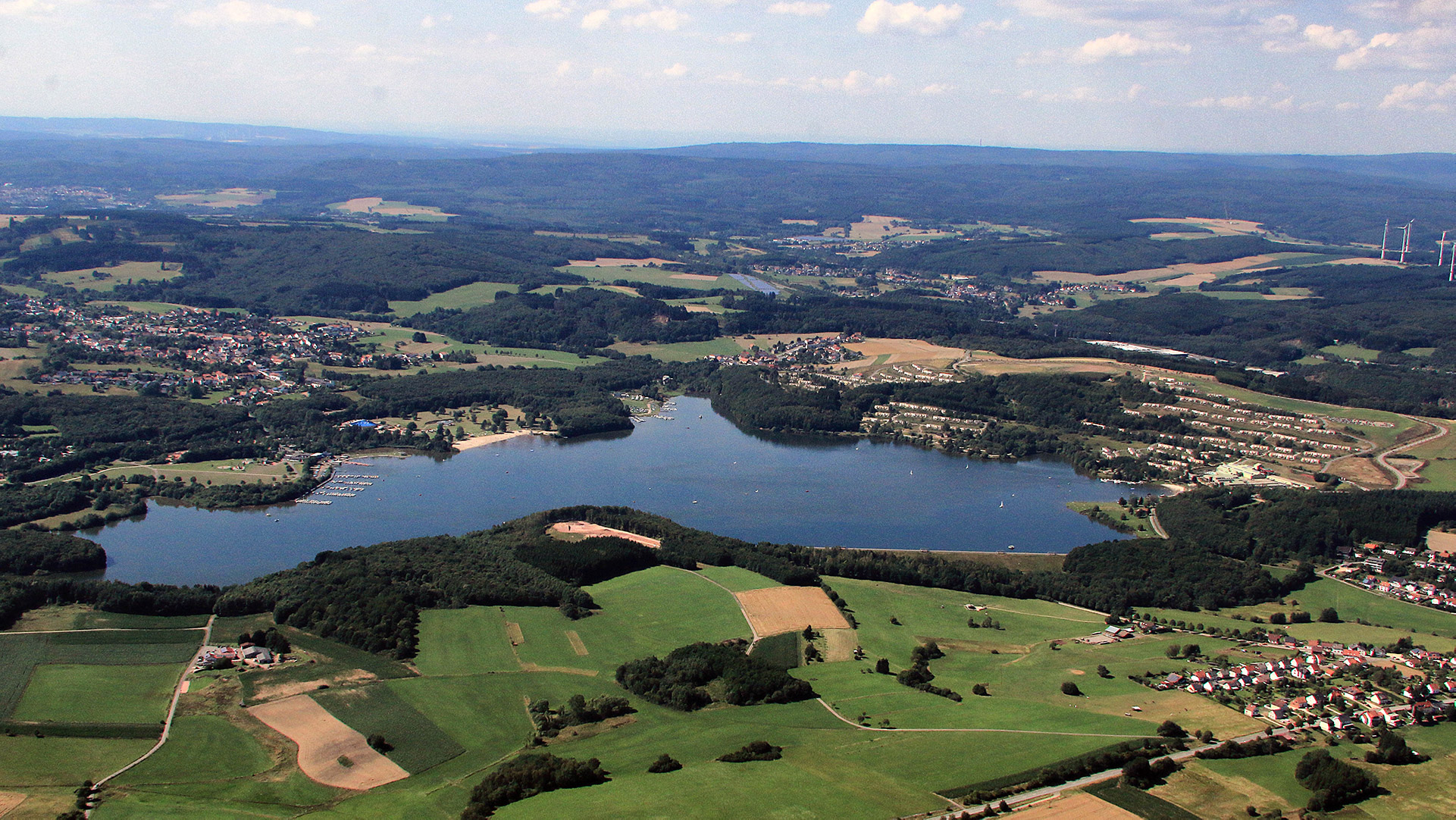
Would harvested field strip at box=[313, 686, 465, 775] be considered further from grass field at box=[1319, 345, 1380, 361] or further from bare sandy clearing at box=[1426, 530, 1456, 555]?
grass field at box=[1319, 345, 1380, 361]

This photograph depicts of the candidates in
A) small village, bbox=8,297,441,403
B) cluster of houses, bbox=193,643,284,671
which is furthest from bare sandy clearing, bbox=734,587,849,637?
small village, bbox=8,297,441,403

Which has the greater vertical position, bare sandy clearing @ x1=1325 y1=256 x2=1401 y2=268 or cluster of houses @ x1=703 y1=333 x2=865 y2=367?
bare sandy clearing @ x1=1325 y1=256 x2=1401 y2=268

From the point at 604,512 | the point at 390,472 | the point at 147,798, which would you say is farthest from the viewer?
the point at 390,472

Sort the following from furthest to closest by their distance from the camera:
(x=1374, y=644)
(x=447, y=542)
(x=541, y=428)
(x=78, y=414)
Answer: (x=541, y=428), (x=78, y=414), (x=447, y=542), (x=1374, y=644)

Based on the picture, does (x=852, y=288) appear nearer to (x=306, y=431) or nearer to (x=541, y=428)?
(x=541, y=428)

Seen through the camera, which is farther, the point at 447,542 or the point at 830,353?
the point at 830,353

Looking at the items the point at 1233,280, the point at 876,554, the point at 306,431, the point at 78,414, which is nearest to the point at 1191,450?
the point at 876,554

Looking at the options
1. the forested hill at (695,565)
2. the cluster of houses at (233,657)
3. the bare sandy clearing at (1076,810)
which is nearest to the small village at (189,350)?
the forested hill at (695,565)
